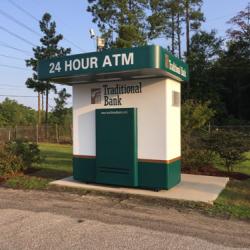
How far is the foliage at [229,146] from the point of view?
411 inches

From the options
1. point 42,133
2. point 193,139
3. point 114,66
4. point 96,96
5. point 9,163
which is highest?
point 114,66

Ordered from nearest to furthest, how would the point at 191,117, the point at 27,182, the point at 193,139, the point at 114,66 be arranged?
the point at 114,66
the point at 27,182
the point at 193,139
the point at 191,117

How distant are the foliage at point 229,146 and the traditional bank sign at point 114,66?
2470 millimetres

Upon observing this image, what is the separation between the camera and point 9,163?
1039cm

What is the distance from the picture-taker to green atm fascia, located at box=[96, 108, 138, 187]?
8445mm

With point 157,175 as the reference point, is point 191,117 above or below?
above

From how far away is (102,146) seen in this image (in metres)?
8.82

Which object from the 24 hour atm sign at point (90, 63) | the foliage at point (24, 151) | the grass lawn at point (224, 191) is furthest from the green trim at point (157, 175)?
the foliage at point (24, 151)

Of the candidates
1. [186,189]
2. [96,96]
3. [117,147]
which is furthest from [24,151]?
[186,189]

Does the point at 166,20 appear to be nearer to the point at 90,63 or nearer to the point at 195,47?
the point at 195,47

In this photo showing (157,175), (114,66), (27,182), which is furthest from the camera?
(27,182)

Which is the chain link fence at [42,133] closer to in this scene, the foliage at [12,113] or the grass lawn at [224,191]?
the grass lawn at [224,191]

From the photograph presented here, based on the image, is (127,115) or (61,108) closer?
(127,115)

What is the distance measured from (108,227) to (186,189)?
10.4 feet
